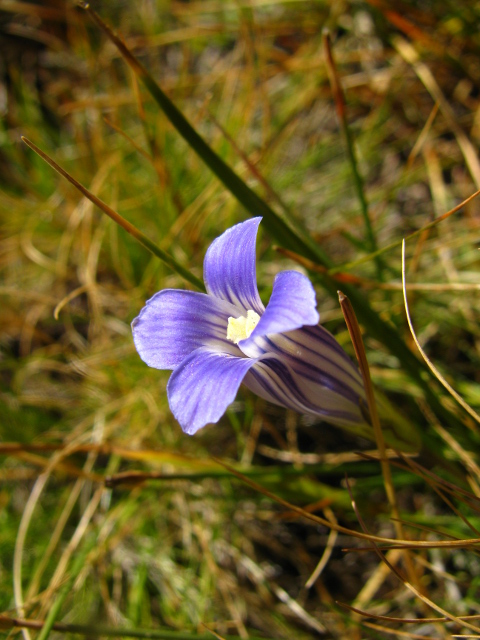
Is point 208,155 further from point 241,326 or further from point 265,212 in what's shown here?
point 241,326

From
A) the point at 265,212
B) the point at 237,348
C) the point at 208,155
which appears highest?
the point at 208,155

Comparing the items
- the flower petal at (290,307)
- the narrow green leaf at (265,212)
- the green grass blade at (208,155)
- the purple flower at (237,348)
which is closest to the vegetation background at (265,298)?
the narrow green leaf at (265,212)

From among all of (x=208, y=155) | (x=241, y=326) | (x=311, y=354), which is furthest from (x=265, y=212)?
(x=311, y=354)

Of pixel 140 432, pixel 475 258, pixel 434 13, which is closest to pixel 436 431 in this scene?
pixel 475 258

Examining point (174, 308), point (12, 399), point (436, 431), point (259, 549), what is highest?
point (174, 308)

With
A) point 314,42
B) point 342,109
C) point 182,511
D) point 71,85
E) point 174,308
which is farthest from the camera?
point 71,85

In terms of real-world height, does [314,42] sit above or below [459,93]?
above

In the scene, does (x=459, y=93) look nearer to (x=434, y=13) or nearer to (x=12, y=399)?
(x=434, y=13)
